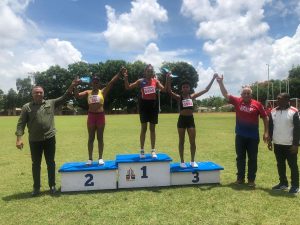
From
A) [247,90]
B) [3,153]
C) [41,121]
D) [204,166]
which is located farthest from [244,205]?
[3,153]

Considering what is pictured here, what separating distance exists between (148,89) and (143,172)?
6.60ft

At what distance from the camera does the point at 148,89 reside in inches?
337

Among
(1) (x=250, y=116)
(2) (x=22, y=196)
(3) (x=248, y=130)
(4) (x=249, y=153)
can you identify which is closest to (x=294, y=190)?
(4) (x=249, y=153)

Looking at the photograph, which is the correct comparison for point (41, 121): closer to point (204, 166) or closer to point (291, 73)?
point (204, 166)

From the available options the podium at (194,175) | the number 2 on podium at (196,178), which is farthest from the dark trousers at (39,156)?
the number 2 on podium at (196,178)

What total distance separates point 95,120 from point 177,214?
3.22 m

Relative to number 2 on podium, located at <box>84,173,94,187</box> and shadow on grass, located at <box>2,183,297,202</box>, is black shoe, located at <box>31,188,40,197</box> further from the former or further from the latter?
number 2 on podium, located at <box>84,173,94,187</box>

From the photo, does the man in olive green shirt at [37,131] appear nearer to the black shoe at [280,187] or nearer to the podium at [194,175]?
A: the podium at [194,175]

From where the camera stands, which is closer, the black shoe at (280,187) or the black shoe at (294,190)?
the black shoe at (294,190)

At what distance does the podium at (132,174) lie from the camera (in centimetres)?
802

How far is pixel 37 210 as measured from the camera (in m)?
6.68

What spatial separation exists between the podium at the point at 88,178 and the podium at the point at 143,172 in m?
0.22

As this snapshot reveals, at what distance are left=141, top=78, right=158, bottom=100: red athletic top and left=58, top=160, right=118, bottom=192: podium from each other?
6.26 feet

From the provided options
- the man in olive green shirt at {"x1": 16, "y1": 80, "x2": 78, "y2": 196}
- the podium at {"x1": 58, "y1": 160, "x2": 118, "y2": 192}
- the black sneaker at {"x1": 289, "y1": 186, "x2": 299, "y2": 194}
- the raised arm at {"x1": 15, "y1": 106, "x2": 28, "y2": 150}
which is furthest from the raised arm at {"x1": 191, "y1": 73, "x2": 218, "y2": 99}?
the raised arm at {"x1": 15, "y1": 106, "x2": 28, "y2": 150}
